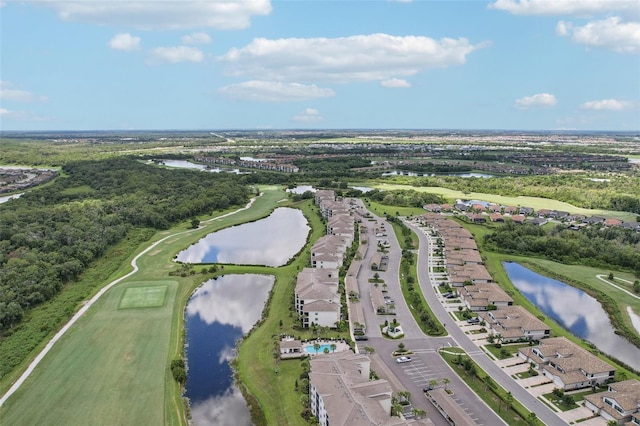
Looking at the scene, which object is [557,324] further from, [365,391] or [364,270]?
[365,391]

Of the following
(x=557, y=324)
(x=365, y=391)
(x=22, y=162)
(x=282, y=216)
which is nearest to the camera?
(x=365, y=391)

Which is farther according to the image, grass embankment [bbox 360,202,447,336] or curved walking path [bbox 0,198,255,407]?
grass embankment [bbox 360,202,447,336]

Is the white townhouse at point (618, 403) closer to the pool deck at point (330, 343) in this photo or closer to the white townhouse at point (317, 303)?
the pool deck at point (330, 343)


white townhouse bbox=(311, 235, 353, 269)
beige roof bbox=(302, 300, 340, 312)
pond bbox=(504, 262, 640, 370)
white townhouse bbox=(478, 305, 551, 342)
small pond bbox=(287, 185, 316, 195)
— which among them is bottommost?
pond bbox=(504, 262, 640, 370)

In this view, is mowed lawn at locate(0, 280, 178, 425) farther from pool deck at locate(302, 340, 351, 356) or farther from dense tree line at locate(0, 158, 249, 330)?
pool deck at locate(302, 340, 351, 356)

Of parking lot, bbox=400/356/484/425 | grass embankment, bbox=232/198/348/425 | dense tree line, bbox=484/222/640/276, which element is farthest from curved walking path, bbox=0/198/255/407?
A: dense tree line, bbox=484/222/640/276

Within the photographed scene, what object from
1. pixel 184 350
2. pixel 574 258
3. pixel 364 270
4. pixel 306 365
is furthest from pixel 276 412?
pixel 574 258
